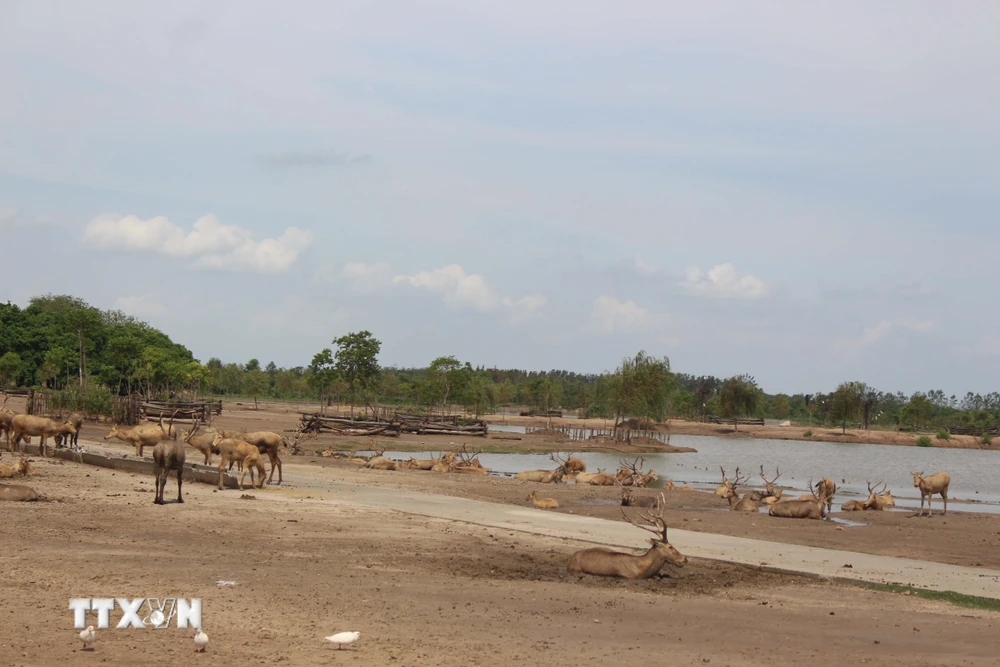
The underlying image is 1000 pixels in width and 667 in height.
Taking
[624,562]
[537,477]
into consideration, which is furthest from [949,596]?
[537,477]

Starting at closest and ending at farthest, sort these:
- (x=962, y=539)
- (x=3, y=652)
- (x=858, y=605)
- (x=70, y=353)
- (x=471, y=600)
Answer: (x=3, y=652)
(x=471, y=600)
(x=858, y=605)
(x=962, y=539)
(x=70, y=353)

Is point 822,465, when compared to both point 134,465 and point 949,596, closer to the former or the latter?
point 134,465

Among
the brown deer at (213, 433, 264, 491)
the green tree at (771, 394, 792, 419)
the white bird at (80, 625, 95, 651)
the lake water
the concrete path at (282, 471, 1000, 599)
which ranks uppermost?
the green tree at (771, 394, 792, 419)

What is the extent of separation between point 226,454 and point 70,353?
2230 inches

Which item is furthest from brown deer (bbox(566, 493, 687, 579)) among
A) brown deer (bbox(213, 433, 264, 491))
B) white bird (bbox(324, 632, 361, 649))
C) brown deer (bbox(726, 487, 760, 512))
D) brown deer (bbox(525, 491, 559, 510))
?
brown deer (bbox(726, 487, 760, 512))

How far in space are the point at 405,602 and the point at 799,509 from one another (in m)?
16.1

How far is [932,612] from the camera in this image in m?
12.3

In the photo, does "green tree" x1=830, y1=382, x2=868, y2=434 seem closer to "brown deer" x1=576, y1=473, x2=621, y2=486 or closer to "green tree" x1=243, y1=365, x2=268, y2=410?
"green tree" x1=243, y1=365, x2=268, y2=410

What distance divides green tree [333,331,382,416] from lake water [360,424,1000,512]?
13.7 meters

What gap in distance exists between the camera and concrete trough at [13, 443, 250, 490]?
21.5 metres

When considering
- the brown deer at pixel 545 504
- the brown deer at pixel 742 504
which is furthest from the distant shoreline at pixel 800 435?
the brown deer at pixel 545 504

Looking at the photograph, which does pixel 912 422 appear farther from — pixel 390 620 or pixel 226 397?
pixel 390 620

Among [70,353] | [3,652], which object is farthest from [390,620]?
[70,353]

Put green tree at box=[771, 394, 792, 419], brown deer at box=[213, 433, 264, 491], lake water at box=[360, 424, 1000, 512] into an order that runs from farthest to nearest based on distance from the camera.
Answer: green tree at box=[771, 394, 792, 419]
lake water at box=[360, 424, 1000, 512]
brown deer at box=[213, 433, 264, 491]
